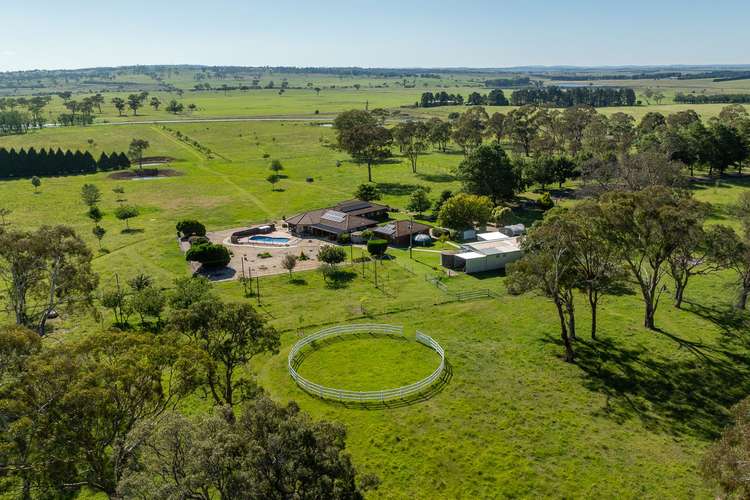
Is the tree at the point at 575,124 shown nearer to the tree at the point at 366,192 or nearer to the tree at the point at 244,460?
the tree at the point at 366,192

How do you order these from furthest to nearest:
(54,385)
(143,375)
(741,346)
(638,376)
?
(741,346)
(638,376)
(143,375)
(54,385)

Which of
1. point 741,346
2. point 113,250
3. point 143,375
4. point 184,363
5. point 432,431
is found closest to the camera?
point 143,375

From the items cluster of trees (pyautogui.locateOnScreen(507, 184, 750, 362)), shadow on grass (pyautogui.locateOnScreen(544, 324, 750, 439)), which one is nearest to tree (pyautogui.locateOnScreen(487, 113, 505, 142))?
cluster of trees (pyautogui.locateOnScreen(507, 184, 750, 362))

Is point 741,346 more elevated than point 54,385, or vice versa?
point 54,385

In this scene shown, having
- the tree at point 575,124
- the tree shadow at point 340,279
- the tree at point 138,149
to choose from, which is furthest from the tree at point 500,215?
the tree at point 138,149

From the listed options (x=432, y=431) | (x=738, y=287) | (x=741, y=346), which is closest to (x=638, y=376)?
(x=741, y=346)

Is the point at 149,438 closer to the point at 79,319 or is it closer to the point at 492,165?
the point at 79,319

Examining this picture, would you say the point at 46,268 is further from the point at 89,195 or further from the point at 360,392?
the point at 89,195

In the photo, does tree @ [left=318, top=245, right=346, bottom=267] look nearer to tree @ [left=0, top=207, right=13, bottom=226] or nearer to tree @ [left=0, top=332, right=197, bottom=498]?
tree @ [left=0, top=332, right=197, bottom=498]
